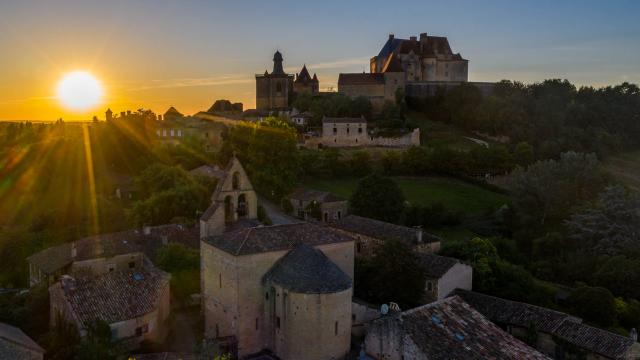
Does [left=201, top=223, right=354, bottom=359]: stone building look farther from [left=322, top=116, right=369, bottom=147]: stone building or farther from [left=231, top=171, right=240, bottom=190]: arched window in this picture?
[left=322, top=116, right=369, bottom=147]: stone building

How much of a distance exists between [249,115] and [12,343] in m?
58.0

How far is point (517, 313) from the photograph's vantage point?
86.0 feet

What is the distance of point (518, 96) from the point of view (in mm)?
75000

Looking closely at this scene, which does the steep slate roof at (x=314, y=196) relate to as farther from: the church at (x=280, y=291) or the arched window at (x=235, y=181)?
the church at (x=280, y=291)

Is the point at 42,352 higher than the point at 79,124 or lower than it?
lower

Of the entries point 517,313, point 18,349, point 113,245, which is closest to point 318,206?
point 113,245

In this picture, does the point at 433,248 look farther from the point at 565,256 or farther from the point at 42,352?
the point at 42,352

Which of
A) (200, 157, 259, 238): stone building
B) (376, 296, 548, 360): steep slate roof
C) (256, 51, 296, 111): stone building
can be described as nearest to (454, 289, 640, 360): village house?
(376, 296, 548, 360): steep slate roof

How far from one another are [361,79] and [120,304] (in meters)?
58.0

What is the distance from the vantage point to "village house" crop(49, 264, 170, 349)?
21.6m

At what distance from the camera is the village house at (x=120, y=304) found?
21.6m

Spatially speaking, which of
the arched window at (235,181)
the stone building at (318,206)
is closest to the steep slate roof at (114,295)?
the arched window at (235,181)

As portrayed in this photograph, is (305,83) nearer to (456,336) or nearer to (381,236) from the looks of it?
(381,236)

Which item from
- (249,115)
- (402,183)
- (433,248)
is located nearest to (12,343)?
(433,248)
